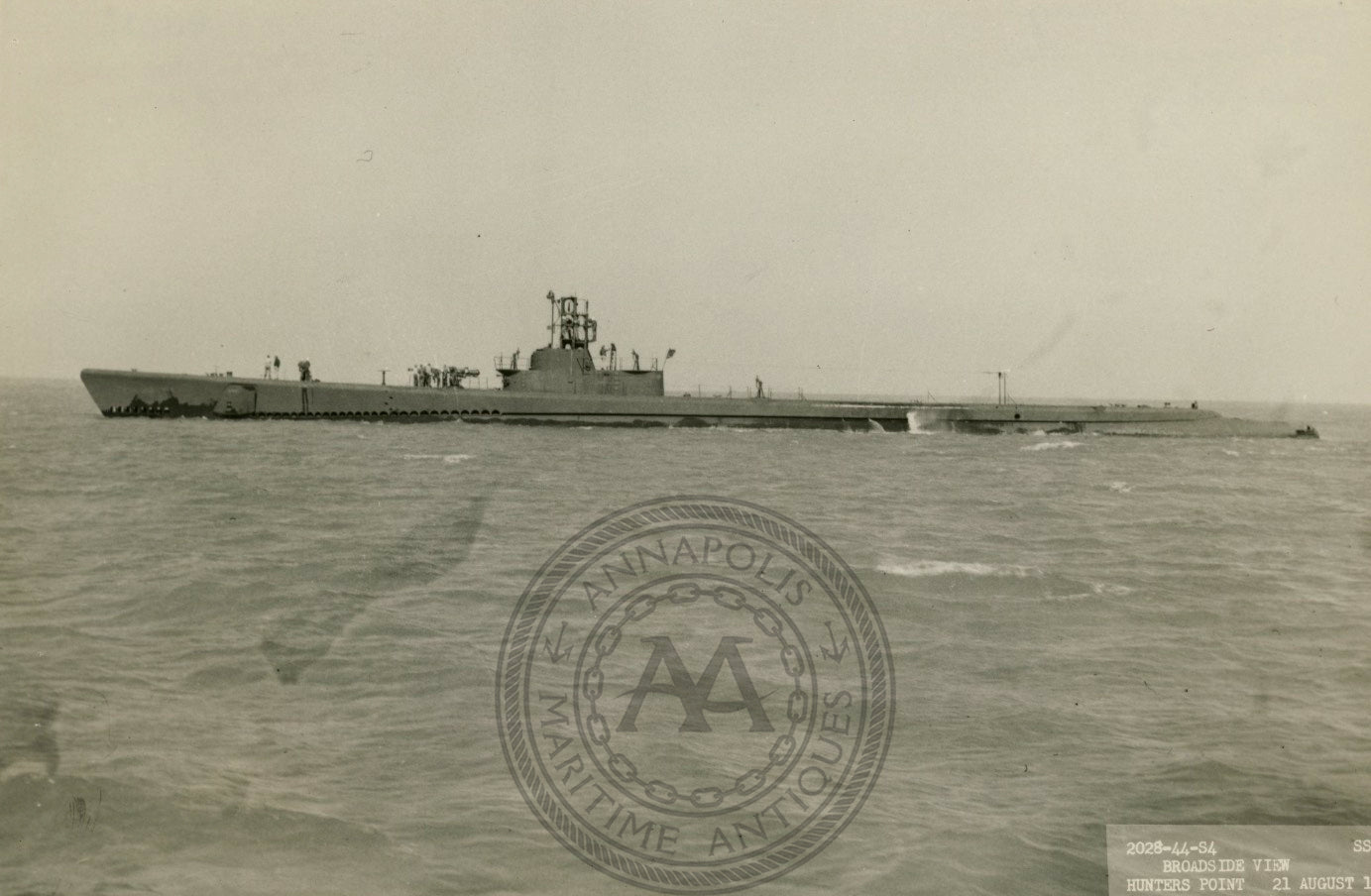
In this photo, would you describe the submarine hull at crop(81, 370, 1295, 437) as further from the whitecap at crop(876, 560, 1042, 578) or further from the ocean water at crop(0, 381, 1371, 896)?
the whitecap at crop(876, 560, 1042, 578)

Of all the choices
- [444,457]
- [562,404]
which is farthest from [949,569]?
[562,404]

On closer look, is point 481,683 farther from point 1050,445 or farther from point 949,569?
point 1050,445

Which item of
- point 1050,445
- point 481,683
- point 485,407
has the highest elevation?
point 485,407

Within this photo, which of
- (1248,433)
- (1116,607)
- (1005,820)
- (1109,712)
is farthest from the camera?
(1248,433)

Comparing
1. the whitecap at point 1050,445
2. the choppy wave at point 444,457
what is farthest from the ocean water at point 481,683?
the whitecap at point 1050,445

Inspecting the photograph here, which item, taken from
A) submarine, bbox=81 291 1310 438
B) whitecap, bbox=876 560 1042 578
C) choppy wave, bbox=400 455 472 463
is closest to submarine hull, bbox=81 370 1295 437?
submarine, bbox=81 291 1310 438

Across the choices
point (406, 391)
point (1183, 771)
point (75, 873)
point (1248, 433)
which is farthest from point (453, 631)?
point (1248, 433)

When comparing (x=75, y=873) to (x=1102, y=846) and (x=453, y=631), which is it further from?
(x=1102, y=846)
